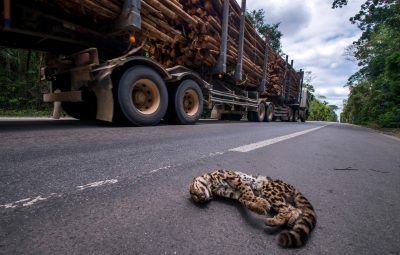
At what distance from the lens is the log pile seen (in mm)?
4703

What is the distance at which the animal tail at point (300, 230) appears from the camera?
100cm

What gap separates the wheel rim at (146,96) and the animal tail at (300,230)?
4.45 meters

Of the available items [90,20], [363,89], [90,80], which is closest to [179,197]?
[90,80]

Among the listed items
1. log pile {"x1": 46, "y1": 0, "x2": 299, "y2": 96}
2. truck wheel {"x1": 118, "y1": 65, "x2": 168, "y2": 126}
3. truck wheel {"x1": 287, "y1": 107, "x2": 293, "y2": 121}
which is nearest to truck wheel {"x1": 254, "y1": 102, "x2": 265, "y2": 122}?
log pile {"x1": 46, "y1": 0, "x2": 299, "y2": 96}

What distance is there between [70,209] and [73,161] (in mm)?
1010

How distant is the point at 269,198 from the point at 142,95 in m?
4.43

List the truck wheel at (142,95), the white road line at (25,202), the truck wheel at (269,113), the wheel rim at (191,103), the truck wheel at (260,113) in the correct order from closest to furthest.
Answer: the white road line at (25,202)
the truck wheel at (142,95)
the wheel rim at (191,103)
the truck wheel at (260,113)
the truck wheel at (269,113)

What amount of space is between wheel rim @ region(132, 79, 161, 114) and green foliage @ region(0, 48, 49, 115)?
1210 centimetres

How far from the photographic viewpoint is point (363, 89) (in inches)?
1280

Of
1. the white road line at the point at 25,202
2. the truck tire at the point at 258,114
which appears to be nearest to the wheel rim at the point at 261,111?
the truck tire at the point at 258,114

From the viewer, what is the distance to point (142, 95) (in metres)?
5.32

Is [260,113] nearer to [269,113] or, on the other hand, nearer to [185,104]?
[269,113]

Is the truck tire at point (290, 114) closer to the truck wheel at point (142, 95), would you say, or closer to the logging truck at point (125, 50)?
the logging truck at point (125, 50)

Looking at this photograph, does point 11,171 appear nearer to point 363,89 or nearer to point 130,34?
point 130,34
